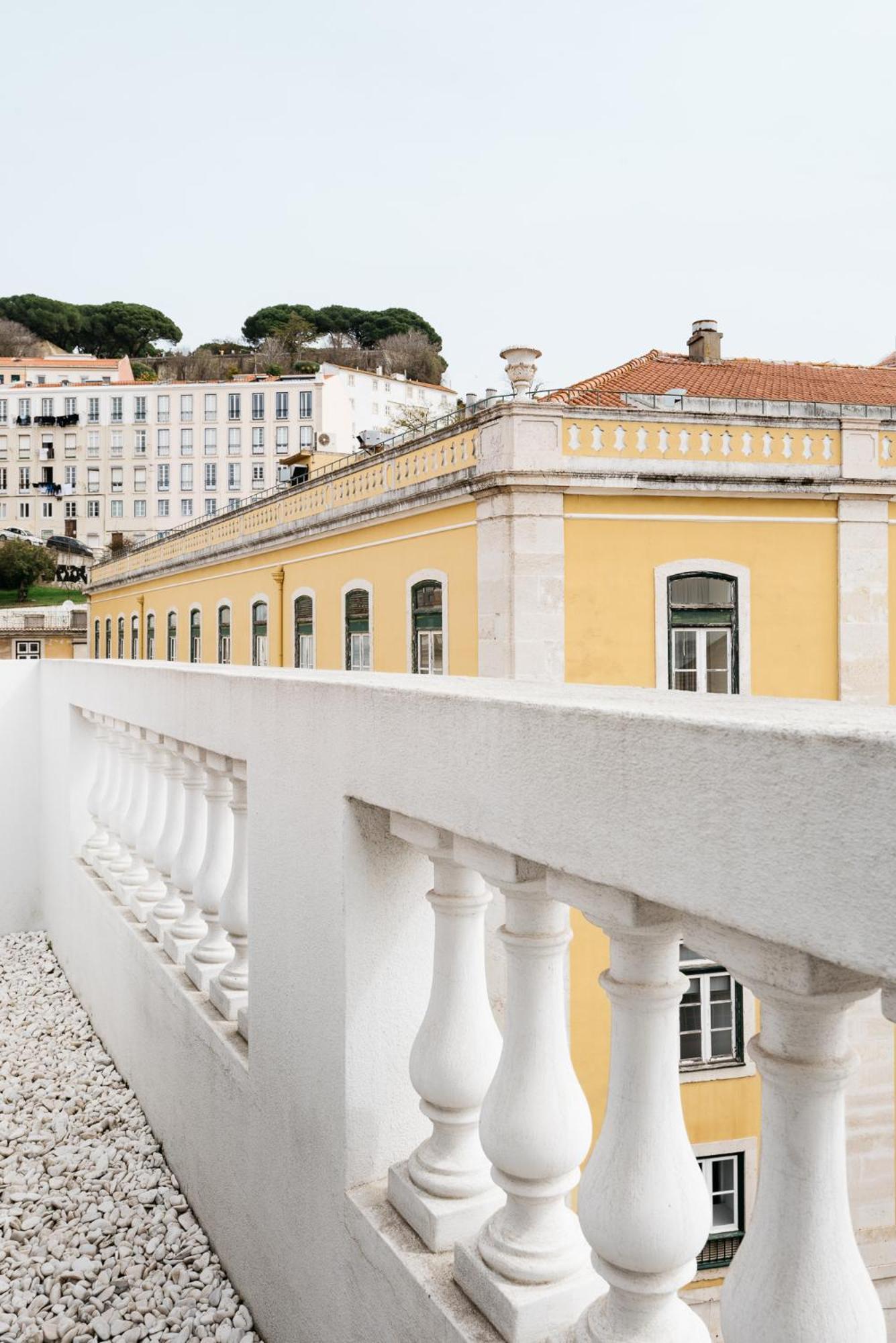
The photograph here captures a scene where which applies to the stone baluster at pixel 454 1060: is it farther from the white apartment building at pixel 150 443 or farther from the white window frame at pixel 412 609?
the white apartment building at pixel 150 443

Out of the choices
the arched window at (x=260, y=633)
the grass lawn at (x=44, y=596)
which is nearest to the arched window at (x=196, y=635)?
the arched window at (x=260, y=633)

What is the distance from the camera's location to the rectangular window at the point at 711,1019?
13883 millimetres

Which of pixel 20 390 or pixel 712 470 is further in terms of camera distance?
pixel 20 390

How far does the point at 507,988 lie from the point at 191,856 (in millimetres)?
1837

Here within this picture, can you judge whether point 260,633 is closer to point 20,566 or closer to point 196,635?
point 196,635

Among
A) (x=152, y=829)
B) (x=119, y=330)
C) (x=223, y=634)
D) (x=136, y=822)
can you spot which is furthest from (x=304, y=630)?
(x=119, y=330)

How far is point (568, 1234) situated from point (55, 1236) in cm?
182

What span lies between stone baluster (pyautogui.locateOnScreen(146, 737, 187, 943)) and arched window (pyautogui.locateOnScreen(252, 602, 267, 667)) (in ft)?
64.1

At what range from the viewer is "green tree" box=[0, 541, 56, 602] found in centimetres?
6072

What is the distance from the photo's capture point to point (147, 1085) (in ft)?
10.9

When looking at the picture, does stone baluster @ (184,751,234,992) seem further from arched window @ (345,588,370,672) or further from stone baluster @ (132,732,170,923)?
arched window @ (345,588,370,672)

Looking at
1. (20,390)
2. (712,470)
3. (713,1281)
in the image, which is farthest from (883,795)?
(20,390)

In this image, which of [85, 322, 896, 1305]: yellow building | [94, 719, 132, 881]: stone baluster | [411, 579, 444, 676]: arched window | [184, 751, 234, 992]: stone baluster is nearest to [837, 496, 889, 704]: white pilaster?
[85, 322, 896, 1305]: yellow building

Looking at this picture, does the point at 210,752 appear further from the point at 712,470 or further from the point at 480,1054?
the point at 712,470
